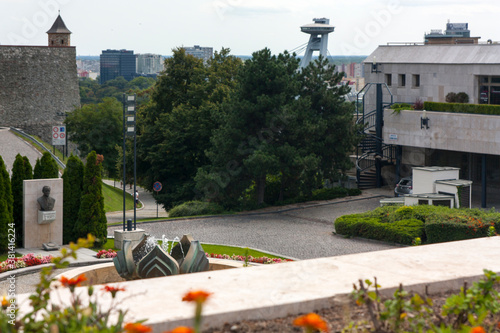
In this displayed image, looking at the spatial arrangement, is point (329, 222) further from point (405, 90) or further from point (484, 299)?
point (484, 299)

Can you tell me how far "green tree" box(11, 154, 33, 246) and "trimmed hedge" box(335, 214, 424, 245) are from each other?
10161mm

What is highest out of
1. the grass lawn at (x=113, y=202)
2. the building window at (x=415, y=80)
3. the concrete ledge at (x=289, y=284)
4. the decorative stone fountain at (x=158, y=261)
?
the building window at (x=415, y=80)

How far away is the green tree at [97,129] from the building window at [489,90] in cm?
3513

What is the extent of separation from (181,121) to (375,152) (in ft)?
35.7

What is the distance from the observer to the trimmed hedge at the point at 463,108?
28.1m

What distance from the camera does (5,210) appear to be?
18.8m

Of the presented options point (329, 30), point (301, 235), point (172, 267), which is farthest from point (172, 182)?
point (329, 30)

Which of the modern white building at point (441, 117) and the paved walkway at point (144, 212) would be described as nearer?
the modern white building at point (441, 117)

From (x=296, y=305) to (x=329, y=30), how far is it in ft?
286

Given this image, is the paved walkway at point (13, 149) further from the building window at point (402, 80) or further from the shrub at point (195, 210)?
the building window at point (402, 80)

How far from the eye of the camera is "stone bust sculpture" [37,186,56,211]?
765 inches

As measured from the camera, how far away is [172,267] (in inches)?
424

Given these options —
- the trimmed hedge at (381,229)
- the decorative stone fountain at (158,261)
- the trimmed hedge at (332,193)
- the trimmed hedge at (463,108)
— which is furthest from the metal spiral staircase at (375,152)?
the decorative stone fountain at (158,261)

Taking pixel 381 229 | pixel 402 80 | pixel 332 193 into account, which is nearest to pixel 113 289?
pixel 381 229
